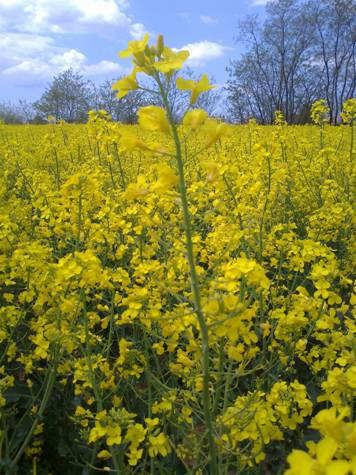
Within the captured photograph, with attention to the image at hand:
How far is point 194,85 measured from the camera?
4.53 feet

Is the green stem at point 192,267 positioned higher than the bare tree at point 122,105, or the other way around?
the bare tree at point 122,105

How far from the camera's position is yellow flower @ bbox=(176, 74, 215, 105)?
4.47ft

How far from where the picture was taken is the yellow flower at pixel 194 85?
1361 millimetres

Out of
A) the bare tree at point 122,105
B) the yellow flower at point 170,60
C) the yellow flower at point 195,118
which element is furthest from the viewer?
the bare tree at point 122,105

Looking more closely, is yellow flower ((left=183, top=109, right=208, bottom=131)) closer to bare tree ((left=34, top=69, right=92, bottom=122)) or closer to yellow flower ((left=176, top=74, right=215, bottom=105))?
yellow flower ((left=176, top=74, right=215, bottom=105))

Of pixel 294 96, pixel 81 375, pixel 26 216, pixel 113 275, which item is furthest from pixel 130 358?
pixel 294 96

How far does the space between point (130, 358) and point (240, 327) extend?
0.70 meters

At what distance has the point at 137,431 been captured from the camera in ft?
5.15

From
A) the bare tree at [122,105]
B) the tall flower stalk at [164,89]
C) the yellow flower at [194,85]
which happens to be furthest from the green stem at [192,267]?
the bare tree at [122,105]

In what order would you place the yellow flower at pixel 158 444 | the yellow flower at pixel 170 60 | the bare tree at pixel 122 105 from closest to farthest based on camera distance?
1. the yellow flower at pixel 170 60
2. the yellow flower at pixel 158 444
3. the bare tree at pixel 122 105

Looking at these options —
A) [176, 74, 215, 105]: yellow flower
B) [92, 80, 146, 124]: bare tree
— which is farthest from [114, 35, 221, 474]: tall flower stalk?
[92, 80, 146, 124]: bare tree

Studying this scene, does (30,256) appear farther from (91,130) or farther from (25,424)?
(91,130)

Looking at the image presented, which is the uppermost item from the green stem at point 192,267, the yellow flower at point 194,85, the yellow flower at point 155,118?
the yellow flower at point 194,85

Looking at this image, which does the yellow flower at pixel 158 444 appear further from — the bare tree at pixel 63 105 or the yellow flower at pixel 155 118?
the bare tree at pixel 63 105
